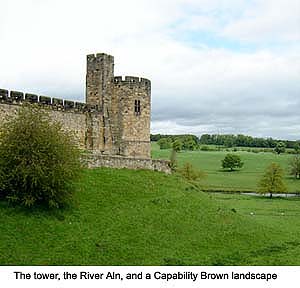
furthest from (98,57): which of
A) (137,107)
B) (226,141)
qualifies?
(226,141)

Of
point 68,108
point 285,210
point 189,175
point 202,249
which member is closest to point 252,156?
point 189,175

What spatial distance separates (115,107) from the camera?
34.0 m

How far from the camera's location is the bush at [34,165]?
20.6 m

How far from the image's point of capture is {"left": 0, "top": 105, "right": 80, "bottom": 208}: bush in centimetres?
2058

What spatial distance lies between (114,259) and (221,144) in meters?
156

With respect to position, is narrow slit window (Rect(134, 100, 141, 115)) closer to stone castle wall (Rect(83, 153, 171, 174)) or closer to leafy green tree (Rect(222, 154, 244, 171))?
stone castle wall (Rect(83, 153, 171, 174))

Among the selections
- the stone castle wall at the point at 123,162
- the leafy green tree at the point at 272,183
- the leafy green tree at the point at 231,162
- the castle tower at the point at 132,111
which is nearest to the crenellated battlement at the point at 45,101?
the castle tower at the point at 132,111

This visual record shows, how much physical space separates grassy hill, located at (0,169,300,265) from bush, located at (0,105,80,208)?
0.70 meters

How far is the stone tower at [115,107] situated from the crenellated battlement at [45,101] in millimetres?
961

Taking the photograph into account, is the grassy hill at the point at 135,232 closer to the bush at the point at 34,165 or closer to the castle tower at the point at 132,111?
the bush at the point at 34,165

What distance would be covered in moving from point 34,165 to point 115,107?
1414 cm

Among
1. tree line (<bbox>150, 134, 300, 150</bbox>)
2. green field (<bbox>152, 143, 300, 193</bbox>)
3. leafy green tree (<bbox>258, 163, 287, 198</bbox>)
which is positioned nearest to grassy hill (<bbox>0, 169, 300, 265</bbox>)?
leafy green tree (<bbox>258, 163, 287, 198</bbox>)

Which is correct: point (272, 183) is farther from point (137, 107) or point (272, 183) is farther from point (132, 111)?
point (132, 111)
